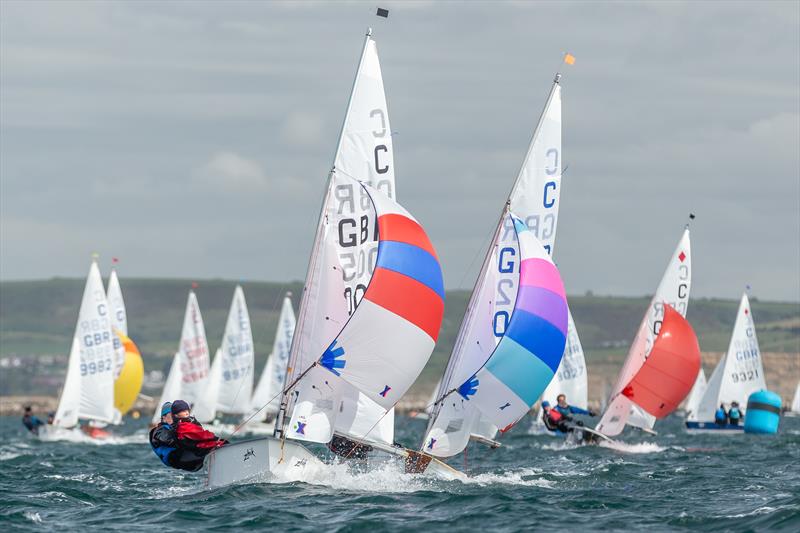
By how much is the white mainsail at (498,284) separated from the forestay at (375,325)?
6.07 ft

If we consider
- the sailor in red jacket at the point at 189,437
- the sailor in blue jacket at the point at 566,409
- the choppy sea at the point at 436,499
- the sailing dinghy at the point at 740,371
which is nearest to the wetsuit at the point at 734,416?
the sailing dinghy at the point at 740,371

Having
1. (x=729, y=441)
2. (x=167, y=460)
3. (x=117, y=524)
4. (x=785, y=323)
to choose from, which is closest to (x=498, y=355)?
(x=167, y=460)

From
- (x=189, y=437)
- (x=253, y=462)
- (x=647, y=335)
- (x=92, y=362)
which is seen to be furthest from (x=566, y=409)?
(x=92, y=362)

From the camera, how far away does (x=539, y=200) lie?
26.7 m

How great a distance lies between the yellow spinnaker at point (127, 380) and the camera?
2071 inches

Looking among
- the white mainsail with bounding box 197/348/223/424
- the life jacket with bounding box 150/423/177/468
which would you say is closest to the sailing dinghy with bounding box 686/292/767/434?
the white mainsail with bounding box 197/348/223/424

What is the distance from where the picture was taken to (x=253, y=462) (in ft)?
68.4

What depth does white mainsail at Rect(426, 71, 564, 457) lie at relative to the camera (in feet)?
79.4

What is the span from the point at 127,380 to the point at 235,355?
9.57 metres

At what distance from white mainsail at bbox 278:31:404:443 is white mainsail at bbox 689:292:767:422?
103 feet

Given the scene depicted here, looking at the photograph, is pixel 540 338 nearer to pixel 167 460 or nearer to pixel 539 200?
pixel 539 200

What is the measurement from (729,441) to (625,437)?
4.20 m

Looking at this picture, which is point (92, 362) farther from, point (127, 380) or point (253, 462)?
point (253, 462)

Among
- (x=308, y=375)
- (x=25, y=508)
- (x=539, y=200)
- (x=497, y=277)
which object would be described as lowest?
(x=25, y=508)
